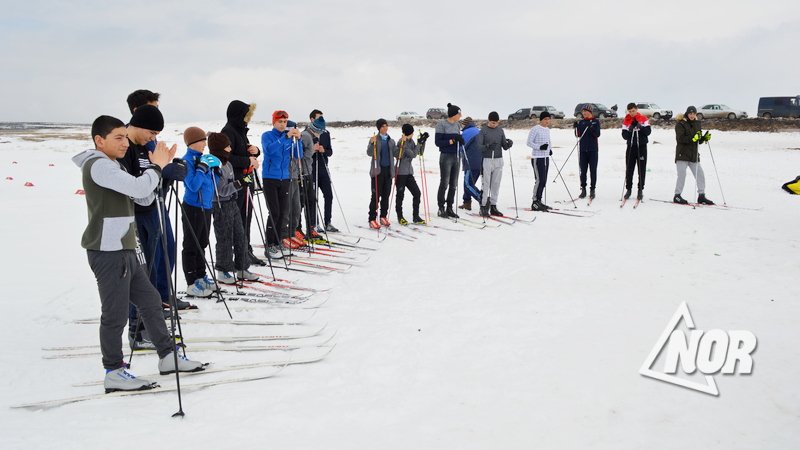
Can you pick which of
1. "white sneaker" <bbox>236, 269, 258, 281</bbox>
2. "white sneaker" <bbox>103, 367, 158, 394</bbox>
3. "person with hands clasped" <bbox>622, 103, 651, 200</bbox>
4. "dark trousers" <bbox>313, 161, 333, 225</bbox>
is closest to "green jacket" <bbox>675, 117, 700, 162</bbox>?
"person with hands clasped" <bbox>622, 103, 651, 200</bbox>

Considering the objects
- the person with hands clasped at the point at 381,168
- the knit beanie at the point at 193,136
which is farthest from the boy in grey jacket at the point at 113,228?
the person with hands clasped at the point at 381,168

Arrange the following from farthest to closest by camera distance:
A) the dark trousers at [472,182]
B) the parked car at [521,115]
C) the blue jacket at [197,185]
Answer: the parked car at [521,115] → the dark trousers at [472,182] → the blue jacket at [197,185]

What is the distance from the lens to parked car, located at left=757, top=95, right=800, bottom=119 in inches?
1319

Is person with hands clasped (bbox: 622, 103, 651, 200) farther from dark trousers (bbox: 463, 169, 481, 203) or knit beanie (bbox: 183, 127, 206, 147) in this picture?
knit beanie (bbox: 183, 127, 206, 147)

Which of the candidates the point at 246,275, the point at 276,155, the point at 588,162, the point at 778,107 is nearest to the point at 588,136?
the point at 588,162

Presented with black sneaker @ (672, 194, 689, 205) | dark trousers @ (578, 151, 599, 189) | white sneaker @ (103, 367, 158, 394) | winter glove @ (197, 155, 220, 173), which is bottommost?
white sneaker @ (103, 367, 158, 394)

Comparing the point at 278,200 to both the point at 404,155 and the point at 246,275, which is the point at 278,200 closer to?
the point at 246,275

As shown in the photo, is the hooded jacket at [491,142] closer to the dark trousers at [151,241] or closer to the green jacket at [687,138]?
the green jacket at [687,138]

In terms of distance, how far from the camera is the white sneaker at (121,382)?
12.4 feet

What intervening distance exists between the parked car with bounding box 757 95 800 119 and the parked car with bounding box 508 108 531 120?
16.3 m

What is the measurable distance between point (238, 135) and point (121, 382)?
384 cm

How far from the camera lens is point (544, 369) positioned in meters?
4.09

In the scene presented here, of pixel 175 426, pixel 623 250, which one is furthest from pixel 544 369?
pixel 623 250

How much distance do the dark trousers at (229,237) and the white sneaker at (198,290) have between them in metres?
0.40
